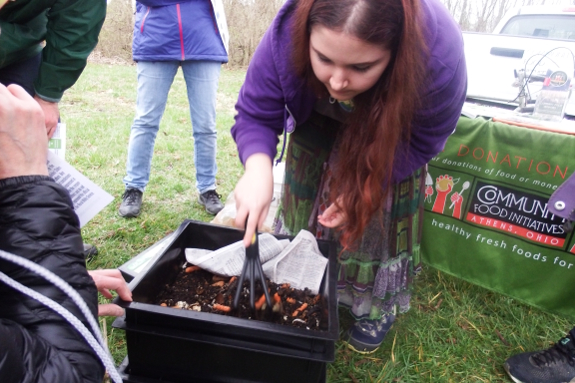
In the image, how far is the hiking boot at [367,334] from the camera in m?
1.61

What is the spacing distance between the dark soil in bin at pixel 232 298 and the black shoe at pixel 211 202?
122 cm

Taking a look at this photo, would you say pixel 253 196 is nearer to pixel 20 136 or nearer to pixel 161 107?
pixel 20 136

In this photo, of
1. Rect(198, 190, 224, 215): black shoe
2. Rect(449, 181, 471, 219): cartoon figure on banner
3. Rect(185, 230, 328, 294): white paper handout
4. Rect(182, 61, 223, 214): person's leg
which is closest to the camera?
Rect(185, 230, 328, 294): white paper handout

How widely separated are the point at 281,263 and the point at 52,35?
3.62ft

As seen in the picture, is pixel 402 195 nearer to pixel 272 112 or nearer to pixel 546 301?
pixel 272 112

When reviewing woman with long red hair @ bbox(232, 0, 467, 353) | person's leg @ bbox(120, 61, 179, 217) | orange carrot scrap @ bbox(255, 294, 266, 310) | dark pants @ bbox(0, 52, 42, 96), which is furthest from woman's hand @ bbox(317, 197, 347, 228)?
person's leg @ bbox(120, 61, 179, 217)

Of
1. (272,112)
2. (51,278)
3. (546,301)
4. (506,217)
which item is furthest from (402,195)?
(51,278)

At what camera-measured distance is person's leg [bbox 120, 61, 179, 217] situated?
226 centimetres

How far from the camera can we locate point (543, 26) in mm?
3617

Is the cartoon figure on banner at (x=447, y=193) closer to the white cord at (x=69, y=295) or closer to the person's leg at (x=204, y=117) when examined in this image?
the person's leg at (x=204, y=117)

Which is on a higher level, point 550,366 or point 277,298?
point 277,298

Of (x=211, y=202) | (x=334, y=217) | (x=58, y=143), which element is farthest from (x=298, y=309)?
(x=211, y=202)

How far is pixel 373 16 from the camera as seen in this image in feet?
2.92

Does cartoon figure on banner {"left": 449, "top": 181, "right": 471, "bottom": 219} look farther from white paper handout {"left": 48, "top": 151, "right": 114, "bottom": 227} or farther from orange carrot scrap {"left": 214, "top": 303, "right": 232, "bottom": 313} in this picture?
white paper handout {"left": 48, "top": 151, "right": 114, "bottom": 227}
